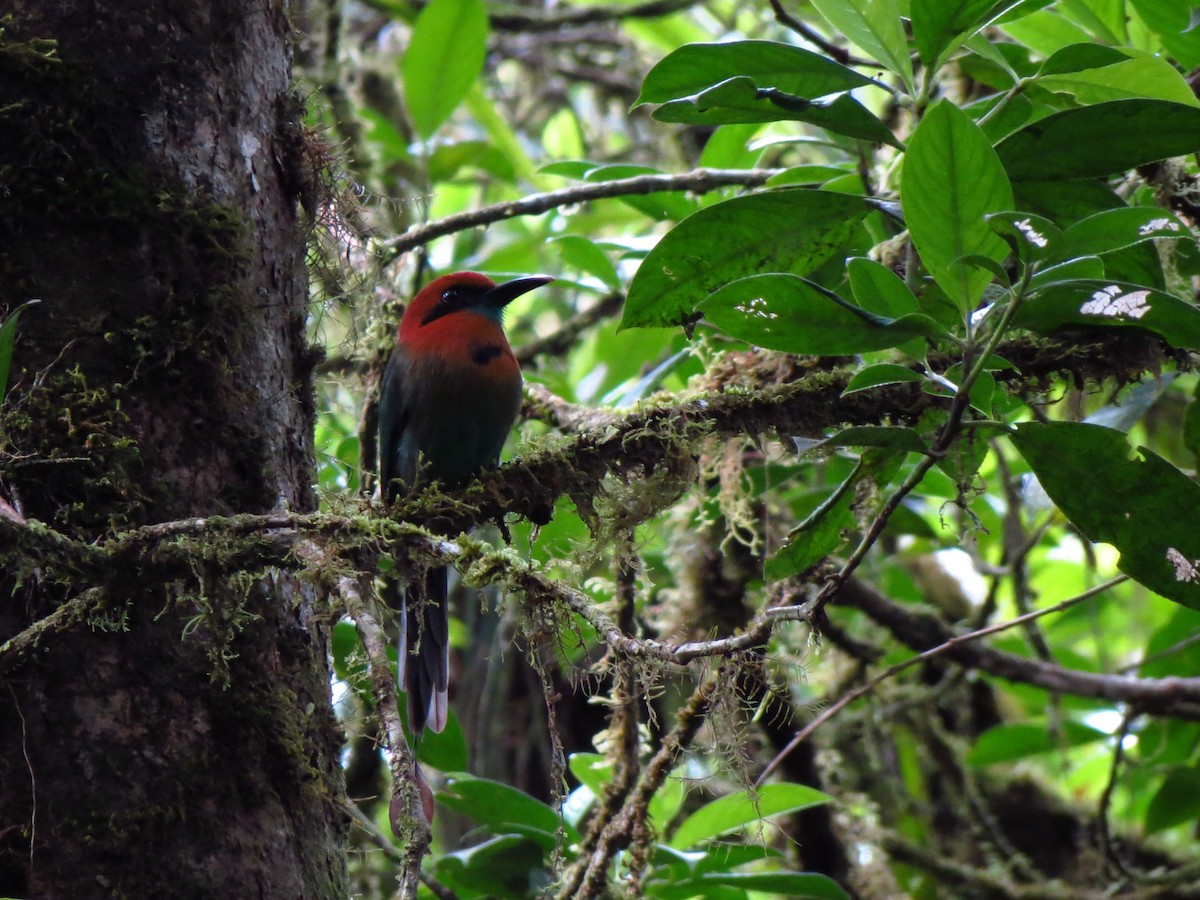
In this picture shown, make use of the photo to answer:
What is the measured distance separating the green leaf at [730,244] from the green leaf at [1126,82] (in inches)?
18.7

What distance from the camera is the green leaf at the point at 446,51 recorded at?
362cm

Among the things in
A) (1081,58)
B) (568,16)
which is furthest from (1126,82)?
(568,16)

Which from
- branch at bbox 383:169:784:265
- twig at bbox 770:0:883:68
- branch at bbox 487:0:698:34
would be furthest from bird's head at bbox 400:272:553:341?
branch at bbox 487:0:698:34

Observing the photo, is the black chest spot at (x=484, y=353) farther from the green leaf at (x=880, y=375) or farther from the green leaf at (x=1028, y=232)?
the green leaf at (x=1028, y=232)

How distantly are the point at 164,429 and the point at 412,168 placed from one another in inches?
154

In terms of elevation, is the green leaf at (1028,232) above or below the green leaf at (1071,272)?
above

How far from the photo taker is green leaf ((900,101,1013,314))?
61.9 inches

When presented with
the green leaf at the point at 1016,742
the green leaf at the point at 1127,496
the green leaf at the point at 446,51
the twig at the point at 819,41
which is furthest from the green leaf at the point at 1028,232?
the green leaf at the point at 1016,742

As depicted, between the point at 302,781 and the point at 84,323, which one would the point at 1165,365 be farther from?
the point at 84,323

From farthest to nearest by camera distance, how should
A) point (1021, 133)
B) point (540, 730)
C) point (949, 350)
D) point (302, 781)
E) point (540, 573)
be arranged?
point (540, 730), point (949, 350), point (1021, 133), point (302, 781), point (540, 573)

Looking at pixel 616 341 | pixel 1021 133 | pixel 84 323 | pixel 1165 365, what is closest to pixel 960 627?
pixel 616 341

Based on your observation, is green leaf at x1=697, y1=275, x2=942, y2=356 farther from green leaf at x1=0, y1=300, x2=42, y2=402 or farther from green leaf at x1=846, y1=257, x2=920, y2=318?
green leaf at x1=0, y1=300, x2=42, y2=402

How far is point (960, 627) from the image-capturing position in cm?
407

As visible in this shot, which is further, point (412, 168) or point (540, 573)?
point (412, 168)
